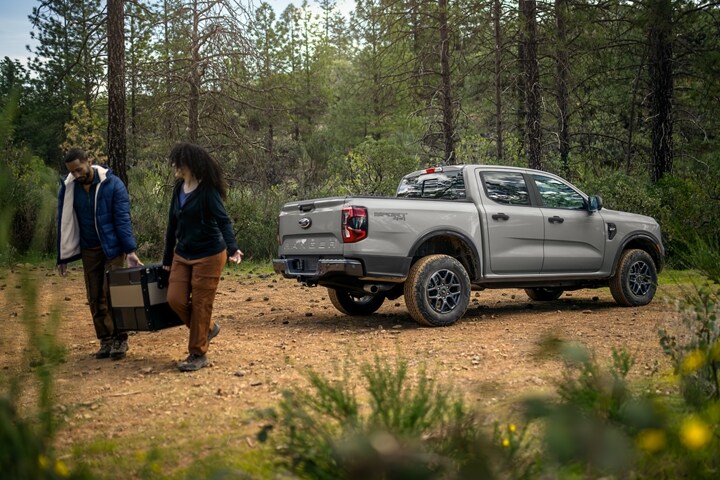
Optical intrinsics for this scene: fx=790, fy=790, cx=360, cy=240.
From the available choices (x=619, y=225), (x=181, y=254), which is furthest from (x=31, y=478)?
(x=619, y=225)

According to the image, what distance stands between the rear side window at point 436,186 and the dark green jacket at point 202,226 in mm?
3603

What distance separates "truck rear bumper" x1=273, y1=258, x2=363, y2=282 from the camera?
8.55 meters

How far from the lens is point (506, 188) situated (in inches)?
394

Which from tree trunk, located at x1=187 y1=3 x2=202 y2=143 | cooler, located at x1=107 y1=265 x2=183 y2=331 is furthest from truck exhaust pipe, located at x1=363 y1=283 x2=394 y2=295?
tree trunk, located at x1=187 y1=3 x2=202 y2=143

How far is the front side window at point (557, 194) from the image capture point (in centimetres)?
1036

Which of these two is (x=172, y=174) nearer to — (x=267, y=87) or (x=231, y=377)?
(x=267, y=87)

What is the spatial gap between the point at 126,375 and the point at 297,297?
5.90m

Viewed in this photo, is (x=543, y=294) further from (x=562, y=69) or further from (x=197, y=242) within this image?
(x=562, y=69)

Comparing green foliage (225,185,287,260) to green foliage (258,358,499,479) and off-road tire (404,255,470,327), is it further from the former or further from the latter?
green foliage (258,358,499,479)

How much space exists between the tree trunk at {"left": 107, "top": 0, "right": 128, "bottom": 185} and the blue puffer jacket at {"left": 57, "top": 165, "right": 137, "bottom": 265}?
8.30 m

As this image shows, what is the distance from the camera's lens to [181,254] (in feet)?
23.1

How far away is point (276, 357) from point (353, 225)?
1805 mm

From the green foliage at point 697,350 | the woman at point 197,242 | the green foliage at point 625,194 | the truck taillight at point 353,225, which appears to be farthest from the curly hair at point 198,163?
the green foliage at point 625,194

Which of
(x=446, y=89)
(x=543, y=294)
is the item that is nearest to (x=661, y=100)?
(x=446, y=89)
